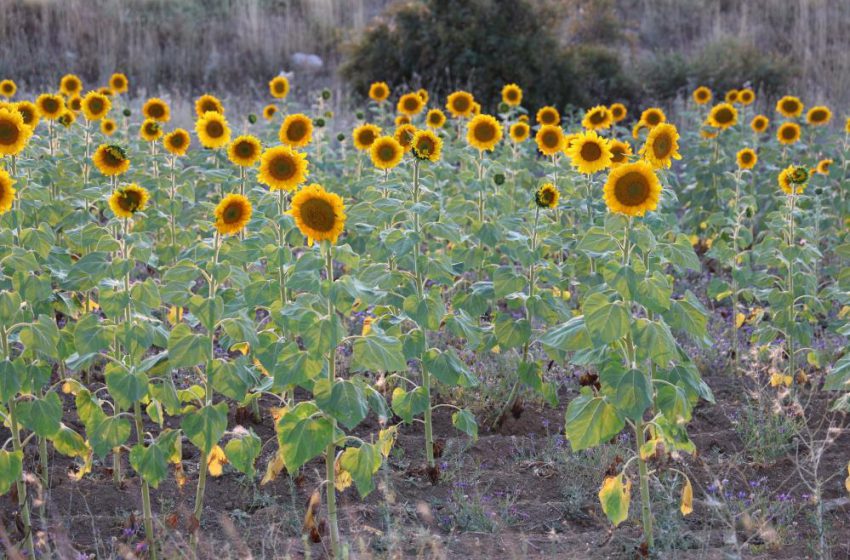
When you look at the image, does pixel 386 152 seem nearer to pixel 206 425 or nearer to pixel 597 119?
pixel 206 425

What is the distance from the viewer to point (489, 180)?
19.2ft

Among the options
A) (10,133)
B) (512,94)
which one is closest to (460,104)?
(512,94)

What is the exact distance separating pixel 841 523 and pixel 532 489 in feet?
3.69

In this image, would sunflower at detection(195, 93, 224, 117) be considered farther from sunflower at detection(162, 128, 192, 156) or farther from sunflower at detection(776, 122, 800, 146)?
sunflower at detection(776, 122, 800, 146)

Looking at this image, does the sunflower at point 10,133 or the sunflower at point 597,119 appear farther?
the sunflower at point 597,119

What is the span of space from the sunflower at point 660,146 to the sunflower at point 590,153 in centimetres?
40

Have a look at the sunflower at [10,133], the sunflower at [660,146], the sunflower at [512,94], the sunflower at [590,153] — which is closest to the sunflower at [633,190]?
the sunflower at [660,146]

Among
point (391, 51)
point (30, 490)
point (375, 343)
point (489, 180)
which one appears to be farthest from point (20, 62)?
point (375, 343)

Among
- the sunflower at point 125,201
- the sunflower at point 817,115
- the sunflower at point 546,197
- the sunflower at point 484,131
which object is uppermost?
the sunflower at point 125,201

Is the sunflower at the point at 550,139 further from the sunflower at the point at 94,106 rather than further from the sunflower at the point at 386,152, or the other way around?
the sunflower at the point at 94,106

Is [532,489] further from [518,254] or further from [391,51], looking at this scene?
[391,51]

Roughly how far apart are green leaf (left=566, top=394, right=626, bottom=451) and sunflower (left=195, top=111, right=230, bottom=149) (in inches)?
94.0

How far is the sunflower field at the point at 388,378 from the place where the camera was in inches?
124

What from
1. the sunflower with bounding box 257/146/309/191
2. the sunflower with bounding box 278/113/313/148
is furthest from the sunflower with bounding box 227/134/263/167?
the sunflower with bounding box 257/146/309/191
